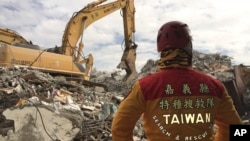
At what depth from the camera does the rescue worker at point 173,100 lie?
6.12ft

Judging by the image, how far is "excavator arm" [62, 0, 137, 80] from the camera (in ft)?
50.9

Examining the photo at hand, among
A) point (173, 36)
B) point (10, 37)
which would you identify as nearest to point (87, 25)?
point (10, 37)

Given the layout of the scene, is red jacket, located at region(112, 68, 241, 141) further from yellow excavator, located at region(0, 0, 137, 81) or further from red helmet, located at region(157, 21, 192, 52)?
yellow excavator, located at region(0, 0, 137, 81)

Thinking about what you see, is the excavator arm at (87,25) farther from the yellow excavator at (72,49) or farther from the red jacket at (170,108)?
the red jacket at (170,108)

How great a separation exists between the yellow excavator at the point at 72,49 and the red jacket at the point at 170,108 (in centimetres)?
1136

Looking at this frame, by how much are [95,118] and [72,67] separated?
21.9 feet

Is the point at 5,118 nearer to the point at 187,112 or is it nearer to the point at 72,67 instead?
the point at 187,112

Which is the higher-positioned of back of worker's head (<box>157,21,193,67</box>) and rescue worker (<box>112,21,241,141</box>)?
back of worker's head (<box>157,21,193,67</box>)

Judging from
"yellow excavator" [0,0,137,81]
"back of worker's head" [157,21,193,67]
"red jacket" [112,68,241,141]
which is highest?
"yellow excavator" [0,0,137,81]

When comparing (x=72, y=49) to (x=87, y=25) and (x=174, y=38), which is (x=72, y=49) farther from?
(x=174, y=38)

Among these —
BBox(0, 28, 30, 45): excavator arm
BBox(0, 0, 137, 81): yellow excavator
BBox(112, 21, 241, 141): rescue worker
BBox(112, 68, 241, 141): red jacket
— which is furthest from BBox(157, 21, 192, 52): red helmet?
BBox(0, 28, 30, 45): excavator arm

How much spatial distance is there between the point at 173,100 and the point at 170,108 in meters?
0.04

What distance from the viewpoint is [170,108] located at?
6.13 feet

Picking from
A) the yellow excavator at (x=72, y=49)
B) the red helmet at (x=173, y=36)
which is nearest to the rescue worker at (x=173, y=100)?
the red helmet at (x=173, y=36)
